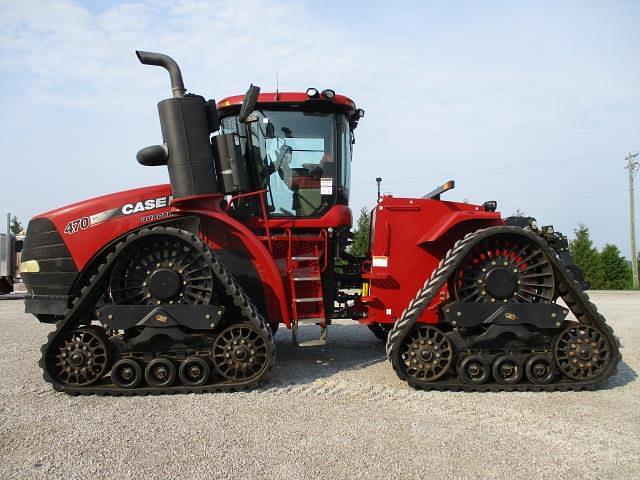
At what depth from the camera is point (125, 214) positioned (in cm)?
575

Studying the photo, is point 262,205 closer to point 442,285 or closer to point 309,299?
point 309,299

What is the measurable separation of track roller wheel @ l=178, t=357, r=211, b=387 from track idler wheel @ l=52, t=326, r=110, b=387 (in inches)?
29.9

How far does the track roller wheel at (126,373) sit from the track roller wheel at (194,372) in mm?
411

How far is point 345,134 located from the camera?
6680 mm

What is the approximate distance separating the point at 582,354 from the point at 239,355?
11.3 feet

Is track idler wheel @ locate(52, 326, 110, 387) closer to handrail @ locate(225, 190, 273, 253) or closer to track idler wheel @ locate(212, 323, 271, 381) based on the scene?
track idler wheel @ locate(212, 323, 271, 381)

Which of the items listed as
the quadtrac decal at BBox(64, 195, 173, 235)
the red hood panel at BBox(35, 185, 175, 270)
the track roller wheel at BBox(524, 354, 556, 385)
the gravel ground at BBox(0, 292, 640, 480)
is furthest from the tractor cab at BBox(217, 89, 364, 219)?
the track roller wheel at BBox(524, 354, 556, 385)

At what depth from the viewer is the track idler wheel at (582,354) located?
18.0 ft

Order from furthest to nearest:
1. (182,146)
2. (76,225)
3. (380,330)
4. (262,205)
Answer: (380,330), (262,205), (76,225), (182,146)

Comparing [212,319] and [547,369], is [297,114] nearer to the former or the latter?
[212,319]

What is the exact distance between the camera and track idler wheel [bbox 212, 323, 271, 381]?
5363 mm

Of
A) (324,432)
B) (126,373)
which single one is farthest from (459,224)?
(126,373)

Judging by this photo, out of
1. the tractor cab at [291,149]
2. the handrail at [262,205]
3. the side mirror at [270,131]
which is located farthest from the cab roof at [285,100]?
the handrail at [262,205]

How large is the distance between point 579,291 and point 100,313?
485 cm
